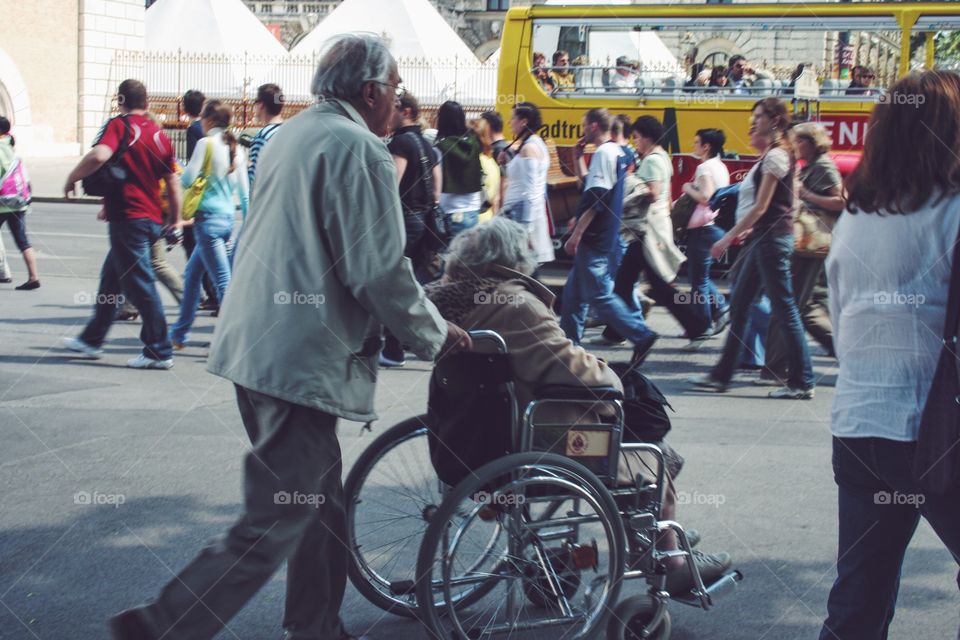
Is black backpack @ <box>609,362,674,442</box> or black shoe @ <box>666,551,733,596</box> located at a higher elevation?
black backpack @ <box>609,362,674,442</box>

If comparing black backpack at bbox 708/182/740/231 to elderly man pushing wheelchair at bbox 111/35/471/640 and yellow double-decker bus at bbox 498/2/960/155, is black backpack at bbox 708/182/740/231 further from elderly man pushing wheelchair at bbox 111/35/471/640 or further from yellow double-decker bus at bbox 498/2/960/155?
elderly man pushing wheelchair at bbox 111/35/471/640

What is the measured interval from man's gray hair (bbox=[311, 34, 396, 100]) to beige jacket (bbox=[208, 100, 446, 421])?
8 centimetres

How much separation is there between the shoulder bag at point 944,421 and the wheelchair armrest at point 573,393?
1097mm

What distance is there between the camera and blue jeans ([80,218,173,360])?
7.50m

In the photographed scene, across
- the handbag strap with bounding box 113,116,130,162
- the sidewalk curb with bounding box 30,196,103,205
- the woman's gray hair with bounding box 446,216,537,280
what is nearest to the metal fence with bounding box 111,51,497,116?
the sidewalk curb with bounding box 30,196,103,205

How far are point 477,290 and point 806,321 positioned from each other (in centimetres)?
486

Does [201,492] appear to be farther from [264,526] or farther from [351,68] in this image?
[351,68]

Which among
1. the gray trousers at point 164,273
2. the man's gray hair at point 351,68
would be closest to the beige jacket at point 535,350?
the man's gray hair at point 351,68

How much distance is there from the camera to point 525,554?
3.56m

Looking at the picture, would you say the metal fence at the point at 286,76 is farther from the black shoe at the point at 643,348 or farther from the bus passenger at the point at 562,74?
the black shoe at the point at 643,348

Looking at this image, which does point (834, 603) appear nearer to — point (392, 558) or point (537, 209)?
point (392, 558)

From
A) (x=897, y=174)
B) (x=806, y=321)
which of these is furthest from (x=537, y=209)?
(x=897, y=174)

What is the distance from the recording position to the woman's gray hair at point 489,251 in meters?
3.74

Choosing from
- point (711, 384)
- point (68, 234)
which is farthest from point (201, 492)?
point (68, 234)
